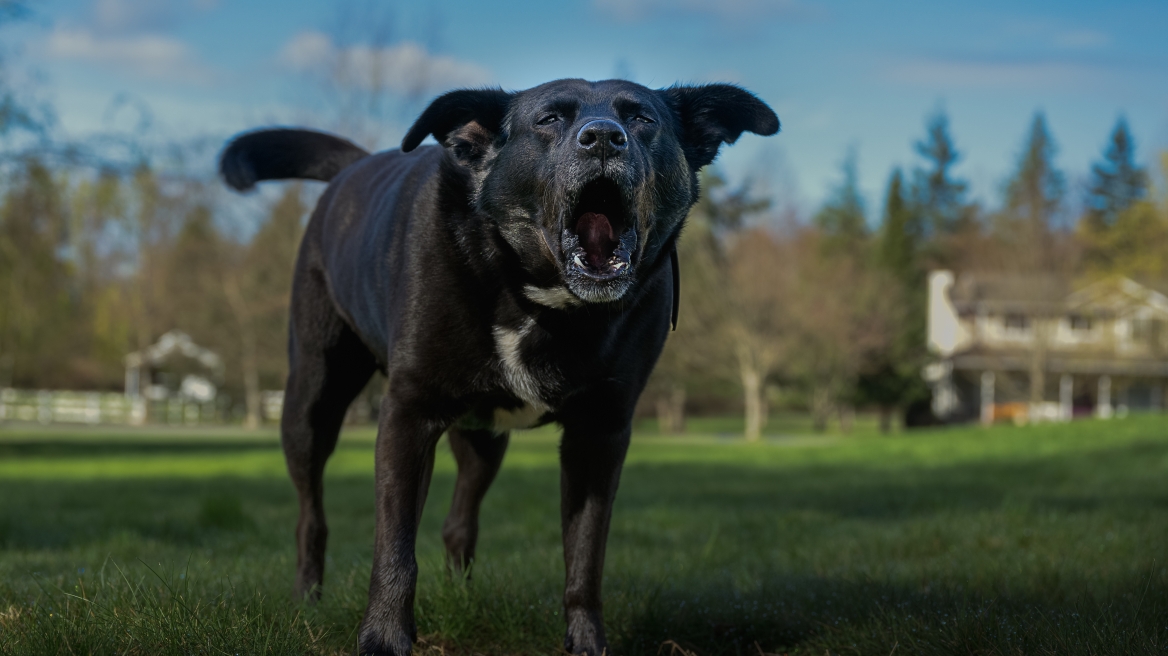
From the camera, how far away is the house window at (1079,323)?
51.0 metres

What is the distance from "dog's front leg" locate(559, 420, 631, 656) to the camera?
3.44 meters

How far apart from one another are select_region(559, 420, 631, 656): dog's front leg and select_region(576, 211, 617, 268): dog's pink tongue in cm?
74

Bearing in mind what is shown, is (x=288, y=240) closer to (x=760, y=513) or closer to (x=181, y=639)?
(x=760, y=513)

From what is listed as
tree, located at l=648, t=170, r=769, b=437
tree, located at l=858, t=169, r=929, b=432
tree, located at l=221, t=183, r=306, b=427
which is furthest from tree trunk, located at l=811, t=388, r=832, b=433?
tree, located at l=221, t=183, r=306, b=427

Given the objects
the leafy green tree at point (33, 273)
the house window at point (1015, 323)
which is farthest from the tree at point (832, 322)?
the leafy green tree at point (33, 273)

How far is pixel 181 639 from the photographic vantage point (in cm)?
284

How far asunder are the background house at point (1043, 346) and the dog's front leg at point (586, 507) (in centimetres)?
4032

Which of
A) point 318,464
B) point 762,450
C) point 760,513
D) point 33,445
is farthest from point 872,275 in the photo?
point 318,464

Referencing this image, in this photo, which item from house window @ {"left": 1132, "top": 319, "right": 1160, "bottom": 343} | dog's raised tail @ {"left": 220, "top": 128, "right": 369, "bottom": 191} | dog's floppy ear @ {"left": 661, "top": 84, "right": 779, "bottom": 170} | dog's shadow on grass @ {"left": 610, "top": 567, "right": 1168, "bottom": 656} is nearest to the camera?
dog's shadow on grass @ {"left": 610, "top": 567, "right": 1168, "bottom": 656}

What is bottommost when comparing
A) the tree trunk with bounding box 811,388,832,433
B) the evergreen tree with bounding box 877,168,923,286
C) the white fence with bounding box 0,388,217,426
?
the white fence with bounding box 0,388,217,426

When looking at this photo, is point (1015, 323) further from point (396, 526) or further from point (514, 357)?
point (396, 526)

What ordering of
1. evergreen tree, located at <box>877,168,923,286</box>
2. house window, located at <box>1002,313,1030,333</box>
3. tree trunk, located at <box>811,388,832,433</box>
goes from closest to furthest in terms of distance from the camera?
tree trunk, located at <box>811,388,832,433</box>
house window, located at <box>1002,313,1030,333</box>
evergreen tree, located at <box>877,168,923,286</box>

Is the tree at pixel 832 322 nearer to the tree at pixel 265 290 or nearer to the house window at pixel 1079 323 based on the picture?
the house window at pixel 1079 323

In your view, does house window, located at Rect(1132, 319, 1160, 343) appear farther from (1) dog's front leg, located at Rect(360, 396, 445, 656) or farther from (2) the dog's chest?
(1) dog's front leg, located at Rect(360, 396, 445, 656)
